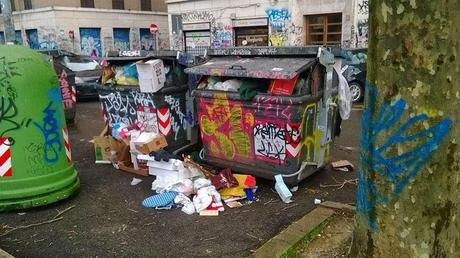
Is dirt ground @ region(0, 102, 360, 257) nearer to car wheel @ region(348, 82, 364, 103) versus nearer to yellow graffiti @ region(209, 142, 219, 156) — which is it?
yellow graffiti @ region(209, 142, 219, 156)

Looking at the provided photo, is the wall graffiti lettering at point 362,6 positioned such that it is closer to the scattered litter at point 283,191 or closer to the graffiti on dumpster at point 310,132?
the graffiti on dumpster at point 310,132

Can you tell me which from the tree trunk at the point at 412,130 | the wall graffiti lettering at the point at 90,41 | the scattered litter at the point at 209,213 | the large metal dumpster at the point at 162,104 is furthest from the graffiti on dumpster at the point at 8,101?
the wall graffiti lettering at the point at 90,41

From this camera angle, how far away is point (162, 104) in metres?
5.71

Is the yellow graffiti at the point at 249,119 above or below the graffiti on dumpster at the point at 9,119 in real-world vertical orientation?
below

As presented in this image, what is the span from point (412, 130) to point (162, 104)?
409cm

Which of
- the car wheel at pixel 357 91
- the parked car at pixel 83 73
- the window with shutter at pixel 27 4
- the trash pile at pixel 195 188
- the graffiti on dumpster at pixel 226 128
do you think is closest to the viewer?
the trash pile at pixel 195 188

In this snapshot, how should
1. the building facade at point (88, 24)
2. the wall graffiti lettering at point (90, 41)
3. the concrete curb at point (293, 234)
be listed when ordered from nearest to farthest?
the concrete curb at point (293, 234)
the building facade at point (88, 24)
the wall graffiti lettering at point (90, 41)

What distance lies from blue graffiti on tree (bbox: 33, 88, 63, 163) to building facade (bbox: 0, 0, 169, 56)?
22.7m

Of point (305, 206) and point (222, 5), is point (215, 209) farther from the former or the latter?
point (222, 5)

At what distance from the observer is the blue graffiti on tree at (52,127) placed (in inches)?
169

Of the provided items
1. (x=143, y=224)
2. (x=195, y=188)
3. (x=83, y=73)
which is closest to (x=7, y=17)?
(x=83, y=73)

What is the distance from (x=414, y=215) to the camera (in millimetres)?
2162

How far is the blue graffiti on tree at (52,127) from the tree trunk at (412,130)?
10.7 feet

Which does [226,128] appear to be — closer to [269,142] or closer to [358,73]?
[269,142]
